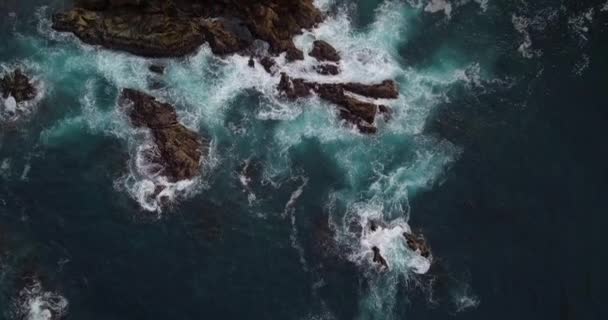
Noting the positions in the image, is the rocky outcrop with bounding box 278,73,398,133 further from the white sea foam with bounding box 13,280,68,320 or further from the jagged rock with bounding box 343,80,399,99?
the white sea foam with bounding box 13,280,68,320

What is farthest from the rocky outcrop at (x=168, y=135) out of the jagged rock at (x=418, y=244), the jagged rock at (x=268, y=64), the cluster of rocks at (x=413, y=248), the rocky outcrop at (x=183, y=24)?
the jagged rock at (x=418, y=244)

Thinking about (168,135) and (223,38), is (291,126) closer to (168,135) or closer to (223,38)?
(168,135)

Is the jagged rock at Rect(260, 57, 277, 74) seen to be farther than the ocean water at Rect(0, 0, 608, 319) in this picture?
Yes

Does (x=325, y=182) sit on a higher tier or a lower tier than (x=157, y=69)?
lower

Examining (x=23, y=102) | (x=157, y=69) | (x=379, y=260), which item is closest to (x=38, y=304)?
(x=23, y=102)

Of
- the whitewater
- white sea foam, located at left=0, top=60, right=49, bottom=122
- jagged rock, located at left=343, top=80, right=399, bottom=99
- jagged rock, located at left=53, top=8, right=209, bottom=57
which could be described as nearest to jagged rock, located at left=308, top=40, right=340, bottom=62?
the whitewater

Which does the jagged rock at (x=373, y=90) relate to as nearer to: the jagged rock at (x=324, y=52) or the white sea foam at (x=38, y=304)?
the jagged rock at (x=324, y=52)
